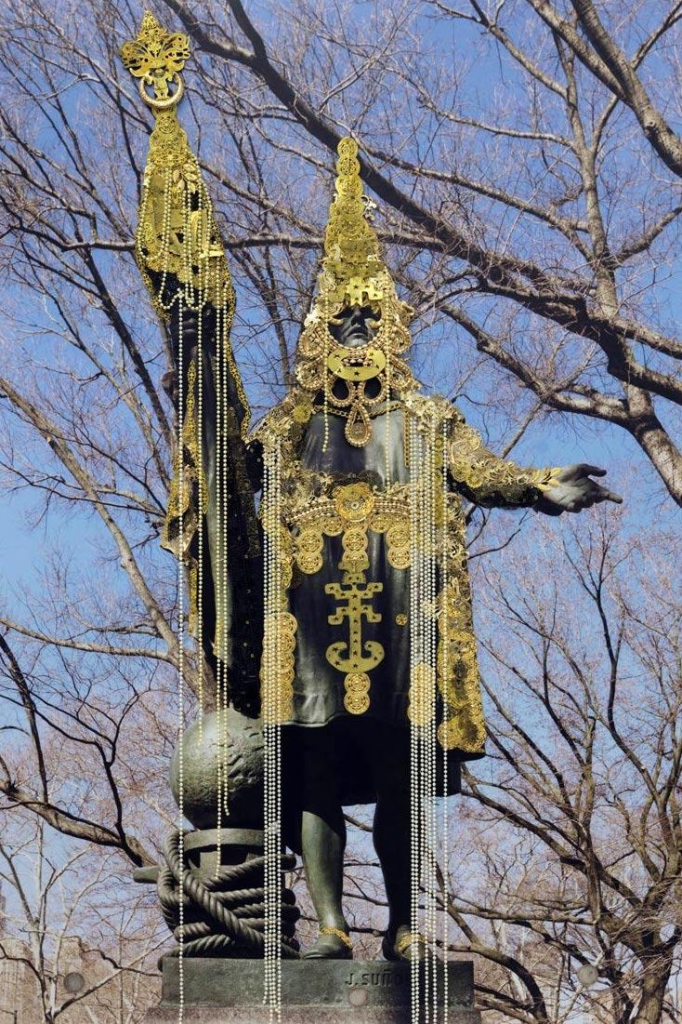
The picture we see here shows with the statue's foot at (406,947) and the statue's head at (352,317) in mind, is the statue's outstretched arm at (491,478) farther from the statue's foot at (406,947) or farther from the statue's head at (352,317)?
the statue's foot at (406,947)

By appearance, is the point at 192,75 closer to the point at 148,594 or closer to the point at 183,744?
the point at 148,594

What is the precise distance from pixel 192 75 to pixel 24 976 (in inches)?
585

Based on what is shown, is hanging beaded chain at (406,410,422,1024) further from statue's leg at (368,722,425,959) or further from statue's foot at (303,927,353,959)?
statue's foot at (303,927,353,959)

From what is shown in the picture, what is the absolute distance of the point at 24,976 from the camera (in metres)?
23.5

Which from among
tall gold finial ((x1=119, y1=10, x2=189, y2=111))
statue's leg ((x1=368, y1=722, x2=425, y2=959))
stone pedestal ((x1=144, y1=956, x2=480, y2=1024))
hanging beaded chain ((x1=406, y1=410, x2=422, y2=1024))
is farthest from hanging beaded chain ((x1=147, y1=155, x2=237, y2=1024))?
hanging beaded chain ((x1=406, y1=410, x2=422, y2=1024))

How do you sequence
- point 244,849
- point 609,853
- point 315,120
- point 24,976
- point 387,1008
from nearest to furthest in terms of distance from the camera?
1. point 387,1008
2. point 244,849
3. point 315,120
4. point 609,853
5. point 24,976

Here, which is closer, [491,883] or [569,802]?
[569,802]

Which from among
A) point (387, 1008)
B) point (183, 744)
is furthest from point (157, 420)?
point (387, 1008)

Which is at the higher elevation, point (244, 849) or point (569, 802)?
point (569, 802)

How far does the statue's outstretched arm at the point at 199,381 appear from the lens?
19.7 ft

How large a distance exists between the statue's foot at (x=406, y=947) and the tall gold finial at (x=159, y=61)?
3106 millimetres

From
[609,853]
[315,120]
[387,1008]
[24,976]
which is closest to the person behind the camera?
[387,1008]

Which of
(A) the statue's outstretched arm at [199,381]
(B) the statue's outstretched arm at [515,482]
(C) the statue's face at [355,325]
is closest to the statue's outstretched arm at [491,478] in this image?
(B) the statue's outstretched arm at [515,482]

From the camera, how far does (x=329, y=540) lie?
20.7 feet
